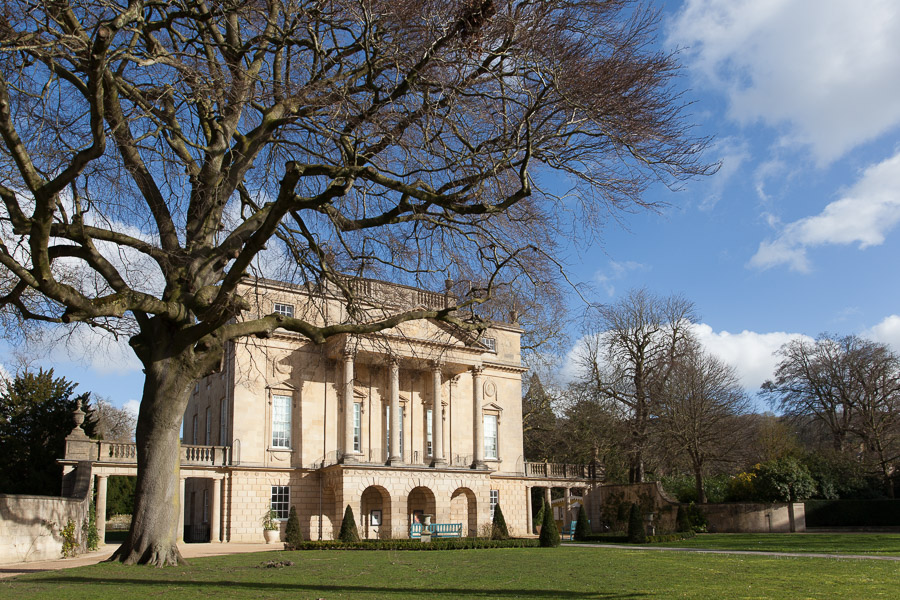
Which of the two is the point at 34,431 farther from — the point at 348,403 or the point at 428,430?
the point at 428,430

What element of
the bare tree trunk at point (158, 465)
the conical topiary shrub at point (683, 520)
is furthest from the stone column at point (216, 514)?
the bare tree trunk at point (158, 465)

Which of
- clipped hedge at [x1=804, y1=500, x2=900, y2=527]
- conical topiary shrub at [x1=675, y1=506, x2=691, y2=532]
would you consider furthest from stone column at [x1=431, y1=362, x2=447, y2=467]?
clipped hedge at [x1=804, y1=500, x2=900, y2=527]

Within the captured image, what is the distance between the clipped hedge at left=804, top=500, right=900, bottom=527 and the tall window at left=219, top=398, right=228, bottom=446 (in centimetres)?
2632

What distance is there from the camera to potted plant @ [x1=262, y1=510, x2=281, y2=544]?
3191 cm

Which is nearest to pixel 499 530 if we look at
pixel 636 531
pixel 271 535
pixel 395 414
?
pixel 636 531

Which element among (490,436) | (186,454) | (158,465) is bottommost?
(186,454)

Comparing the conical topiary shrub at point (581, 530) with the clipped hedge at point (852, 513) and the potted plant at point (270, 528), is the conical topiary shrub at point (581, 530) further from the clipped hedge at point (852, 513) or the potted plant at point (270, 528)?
the potted plant at point (270, 528)

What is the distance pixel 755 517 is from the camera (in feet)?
109

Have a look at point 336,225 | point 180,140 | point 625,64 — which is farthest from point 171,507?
point 625,64

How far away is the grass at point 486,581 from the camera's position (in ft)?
30.3

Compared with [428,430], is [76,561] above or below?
below

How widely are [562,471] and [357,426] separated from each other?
521 inches

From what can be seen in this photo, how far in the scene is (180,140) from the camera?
526 inches

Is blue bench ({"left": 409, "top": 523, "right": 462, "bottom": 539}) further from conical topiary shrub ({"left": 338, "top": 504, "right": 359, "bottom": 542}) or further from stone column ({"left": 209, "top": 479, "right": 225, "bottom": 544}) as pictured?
stone column ({"left": 209, "top": 479, "right": 225, "bottom": 544})
